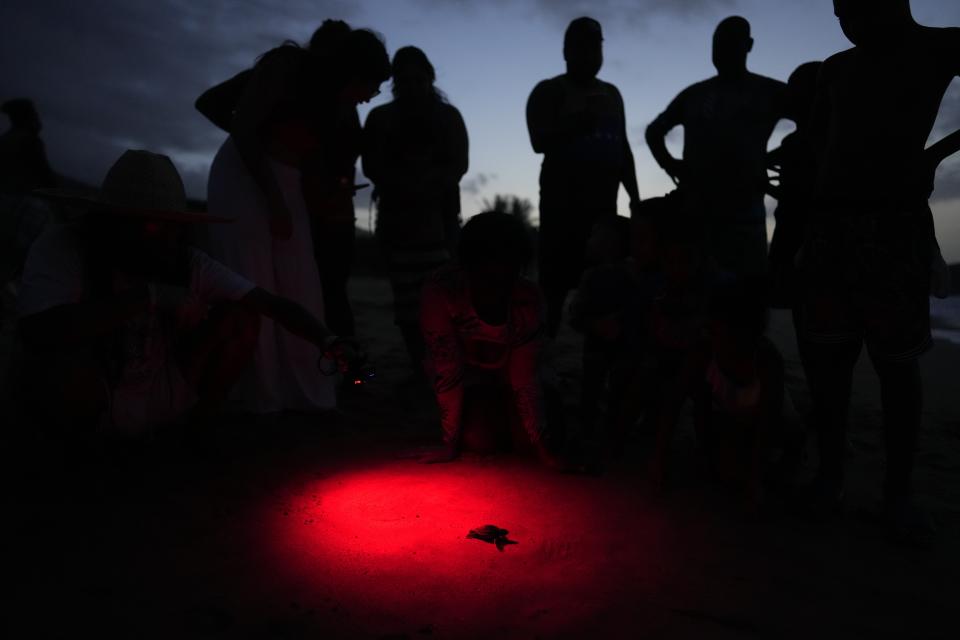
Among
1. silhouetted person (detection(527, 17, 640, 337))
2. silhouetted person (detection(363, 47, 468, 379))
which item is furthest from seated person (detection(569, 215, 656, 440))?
silhouetted person (detection(363, 47, 468, 379))

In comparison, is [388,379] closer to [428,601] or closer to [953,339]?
[428,601]

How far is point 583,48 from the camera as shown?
440 cm

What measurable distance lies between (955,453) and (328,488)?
304cm

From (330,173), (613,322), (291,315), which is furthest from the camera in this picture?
(330,173)

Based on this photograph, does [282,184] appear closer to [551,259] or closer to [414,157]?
[414,157]

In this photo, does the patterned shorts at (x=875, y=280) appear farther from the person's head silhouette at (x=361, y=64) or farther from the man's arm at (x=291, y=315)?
the person's head silhouette at (x=361, y=64)

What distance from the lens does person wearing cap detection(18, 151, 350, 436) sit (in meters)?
2.60

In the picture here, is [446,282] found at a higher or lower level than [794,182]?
lower

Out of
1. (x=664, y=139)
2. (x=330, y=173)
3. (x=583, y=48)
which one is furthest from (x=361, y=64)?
(x=664, y=139)

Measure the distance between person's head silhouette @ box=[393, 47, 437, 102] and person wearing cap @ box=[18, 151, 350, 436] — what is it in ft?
6.38

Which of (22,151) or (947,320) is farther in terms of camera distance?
(947,320)

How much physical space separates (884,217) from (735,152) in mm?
1678

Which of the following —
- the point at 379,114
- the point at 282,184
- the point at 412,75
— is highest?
Answer: the point at 412,75

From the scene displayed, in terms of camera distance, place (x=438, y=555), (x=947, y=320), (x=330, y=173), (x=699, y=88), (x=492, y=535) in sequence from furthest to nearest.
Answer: (x=947, y=320) → (x=699, y=88) → (x=330, y=173) → (x=492, y=535) → (x=438, y=555)
